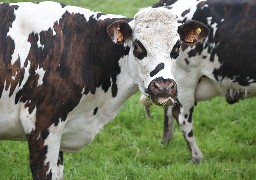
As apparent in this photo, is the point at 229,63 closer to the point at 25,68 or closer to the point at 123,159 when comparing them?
the point at 123,159

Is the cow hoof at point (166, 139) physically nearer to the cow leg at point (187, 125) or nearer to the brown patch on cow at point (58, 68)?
the cow leg at point (187, 125)

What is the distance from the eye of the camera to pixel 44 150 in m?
5.09

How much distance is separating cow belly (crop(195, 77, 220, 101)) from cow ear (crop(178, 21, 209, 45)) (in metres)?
1.87

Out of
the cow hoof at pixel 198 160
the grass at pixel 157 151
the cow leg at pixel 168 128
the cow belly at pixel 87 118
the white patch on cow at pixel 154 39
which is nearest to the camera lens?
the white patch on cow at pixel 154 39

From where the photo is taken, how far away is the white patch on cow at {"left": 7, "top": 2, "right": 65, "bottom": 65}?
5004mm

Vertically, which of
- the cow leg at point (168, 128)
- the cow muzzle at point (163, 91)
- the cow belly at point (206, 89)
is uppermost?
the cow muzzle at point (163, 91)

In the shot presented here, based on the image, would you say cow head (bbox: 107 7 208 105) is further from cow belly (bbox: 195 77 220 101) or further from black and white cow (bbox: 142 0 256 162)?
cow belly (bbox: 195 77 220 101)

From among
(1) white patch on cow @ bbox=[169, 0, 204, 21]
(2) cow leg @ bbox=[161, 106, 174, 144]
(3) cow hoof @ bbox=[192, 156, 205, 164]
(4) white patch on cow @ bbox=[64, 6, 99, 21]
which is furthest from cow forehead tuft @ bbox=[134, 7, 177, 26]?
(2) cow leg @ bbox=[161, 106, 174, 144]

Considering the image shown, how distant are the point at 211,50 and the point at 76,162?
2114 millimetres

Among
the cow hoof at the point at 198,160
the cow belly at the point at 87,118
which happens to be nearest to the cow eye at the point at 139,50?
the cow belly at the point at 87,118

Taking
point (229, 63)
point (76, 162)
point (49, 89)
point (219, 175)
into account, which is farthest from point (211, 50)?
point (49, 89)

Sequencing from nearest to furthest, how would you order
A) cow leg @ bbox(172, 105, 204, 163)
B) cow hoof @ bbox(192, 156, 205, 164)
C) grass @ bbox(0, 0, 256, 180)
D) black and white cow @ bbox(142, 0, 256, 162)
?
grass @ bbox(0, 0, 256, 180), black and white cow @ bbox(142, 0, 256, 162), cow hoof @ bbox(192, 156, 205, 164), cow leg @ bbox(172, 105, 204, 163)

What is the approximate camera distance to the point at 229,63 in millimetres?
6891

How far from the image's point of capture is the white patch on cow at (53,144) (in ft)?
16.6
